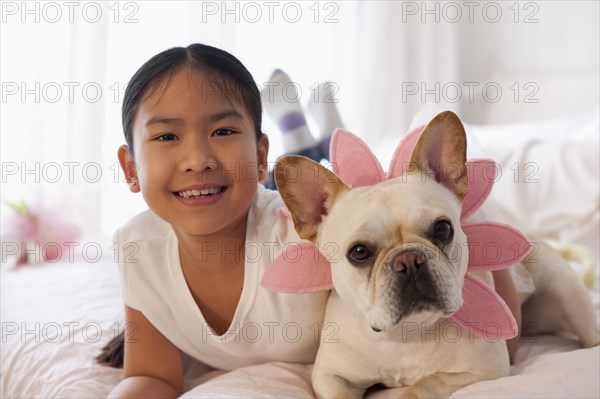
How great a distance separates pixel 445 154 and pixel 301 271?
0.30 meters

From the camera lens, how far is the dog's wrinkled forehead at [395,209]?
2.97 feet

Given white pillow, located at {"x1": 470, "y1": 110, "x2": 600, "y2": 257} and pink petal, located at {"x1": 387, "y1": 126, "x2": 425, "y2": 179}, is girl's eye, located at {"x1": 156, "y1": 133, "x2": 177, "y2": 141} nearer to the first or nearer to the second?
pink petal, located at {"x1": 387, "y1": 126, "x2": 425, "y2": 179}

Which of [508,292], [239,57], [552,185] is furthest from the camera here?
[239,57]

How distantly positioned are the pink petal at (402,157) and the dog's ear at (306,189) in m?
0.11

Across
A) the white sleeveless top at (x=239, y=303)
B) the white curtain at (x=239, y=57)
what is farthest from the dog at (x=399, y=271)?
the white curtain at (x=239, y=57)

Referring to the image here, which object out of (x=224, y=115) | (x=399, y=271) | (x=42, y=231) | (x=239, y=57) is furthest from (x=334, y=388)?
(x=239, y=57)

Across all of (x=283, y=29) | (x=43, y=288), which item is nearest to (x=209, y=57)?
(x=43, y=288)

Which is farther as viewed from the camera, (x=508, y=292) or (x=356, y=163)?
(x=508, y=292)

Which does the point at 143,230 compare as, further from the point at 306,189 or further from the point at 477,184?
the point at 477,184

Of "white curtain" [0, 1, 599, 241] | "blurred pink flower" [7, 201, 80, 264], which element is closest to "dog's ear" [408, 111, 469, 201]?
"white curtain" [0, 1, 599, 241]

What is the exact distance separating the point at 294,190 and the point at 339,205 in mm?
77

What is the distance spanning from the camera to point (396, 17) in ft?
10.7

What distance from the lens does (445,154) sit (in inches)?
39.2

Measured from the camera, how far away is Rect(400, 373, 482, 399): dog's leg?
3.14ft
